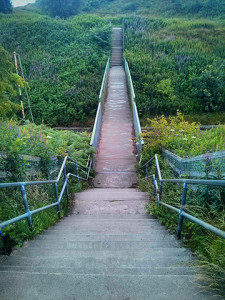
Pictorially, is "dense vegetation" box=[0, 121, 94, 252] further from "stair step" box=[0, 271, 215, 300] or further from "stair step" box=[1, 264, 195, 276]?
"stair step" box=[0, 271, 215, 300]

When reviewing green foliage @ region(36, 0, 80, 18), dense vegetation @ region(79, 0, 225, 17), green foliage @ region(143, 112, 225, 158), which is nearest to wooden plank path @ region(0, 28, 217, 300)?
green foliage @ region(143, 112, 225, 158)

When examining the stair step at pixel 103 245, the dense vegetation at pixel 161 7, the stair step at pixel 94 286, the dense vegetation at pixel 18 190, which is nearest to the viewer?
the stair step at pixel 94 286

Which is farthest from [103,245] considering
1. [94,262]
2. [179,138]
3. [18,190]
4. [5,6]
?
[5,6]

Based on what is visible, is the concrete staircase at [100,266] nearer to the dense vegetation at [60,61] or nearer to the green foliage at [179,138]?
the green foliage at [179,138]

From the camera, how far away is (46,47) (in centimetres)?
2312

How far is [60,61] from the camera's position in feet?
68.1

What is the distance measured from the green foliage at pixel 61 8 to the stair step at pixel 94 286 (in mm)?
37563

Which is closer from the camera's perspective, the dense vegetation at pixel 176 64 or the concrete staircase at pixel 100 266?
the concrete staircase at pixel 100 266

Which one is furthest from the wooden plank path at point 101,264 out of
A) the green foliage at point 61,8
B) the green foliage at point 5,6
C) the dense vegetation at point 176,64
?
the green foliage at point 5,6

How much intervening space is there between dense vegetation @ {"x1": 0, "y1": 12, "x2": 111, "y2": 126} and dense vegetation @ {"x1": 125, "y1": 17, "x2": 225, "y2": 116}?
3.18 metres

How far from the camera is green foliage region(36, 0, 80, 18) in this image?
33.2 meters

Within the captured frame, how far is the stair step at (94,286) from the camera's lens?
1972 millimetres

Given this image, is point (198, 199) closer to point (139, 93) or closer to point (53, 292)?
point (53, 292)

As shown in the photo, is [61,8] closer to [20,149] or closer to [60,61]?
[60,61]
